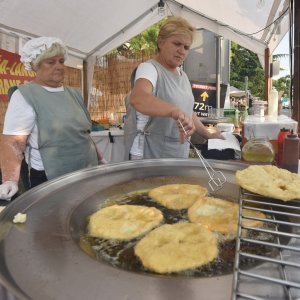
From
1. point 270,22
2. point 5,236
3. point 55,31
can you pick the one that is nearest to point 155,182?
point 5,236

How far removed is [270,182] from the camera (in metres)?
1.30

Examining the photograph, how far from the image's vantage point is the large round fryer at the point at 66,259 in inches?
26.3

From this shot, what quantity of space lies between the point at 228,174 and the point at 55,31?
4.18 metres

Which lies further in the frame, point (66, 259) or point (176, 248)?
point (176, 248)

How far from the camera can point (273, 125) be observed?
2.39 m

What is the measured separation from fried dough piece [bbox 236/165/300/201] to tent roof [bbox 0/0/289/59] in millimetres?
3491

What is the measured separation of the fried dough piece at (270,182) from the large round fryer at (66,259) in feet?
0.45

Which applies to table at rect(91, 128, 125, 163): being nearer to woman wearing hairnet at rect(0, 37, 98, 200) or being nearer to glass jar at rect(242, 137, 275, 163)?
woman wearing hairnet at rect(0, 37, 98, 200)

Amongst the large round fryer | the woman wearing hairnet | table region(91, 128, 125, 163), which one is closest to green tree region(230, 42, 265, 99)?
table region(91, 128, 125, 163)

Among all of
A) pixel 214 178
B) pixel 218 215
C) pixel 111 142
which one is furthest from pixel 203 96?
pixel 218 215

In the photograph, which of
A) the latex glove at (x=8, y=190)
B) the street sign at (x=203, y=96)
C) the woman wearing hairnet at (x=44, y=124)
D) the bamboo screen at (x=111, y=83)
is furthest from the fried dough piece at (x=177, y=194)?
the bamboo screen at (x=111, y=83)

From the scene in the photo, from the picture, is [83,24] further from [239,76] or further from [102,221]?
[239,76]

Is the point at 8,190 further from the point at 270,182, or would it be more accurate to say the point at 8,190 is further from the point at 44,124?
the point at 270,182

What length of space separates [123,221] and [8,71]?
404 centimetres
